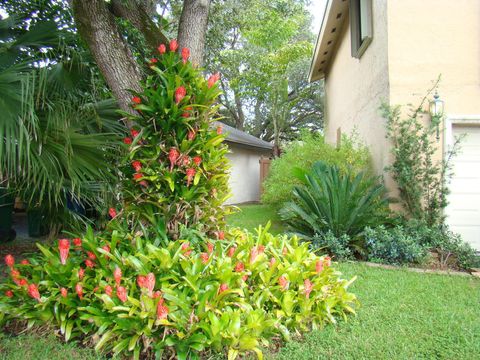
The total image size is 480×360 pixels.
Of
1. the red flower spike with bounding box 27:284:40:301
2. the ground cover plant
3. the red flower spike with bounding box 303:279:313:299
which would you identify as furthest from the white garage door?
the red flower spike with bounding box 27:284:40:301

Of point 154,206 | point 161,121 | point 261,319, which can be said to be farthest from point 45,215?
point 261,319

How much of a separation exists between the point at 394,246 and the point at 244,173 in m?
10.2

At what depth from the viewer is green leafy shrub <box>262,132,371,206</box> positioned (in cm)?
744

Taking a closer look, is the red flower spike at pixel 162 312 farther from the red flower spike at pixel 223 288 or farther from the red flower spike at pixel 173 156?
the red flower spike at pixel 173 156

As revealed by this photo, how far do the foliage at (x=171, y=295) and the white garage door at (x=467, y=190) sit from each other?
3726mm

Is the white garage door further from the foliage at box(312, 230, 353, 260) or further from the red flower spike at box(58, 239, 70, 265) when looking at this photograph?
the red flower spike at box(58, 239, 70, 265)

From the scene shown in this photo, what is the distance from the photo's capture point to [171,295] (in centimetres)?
284

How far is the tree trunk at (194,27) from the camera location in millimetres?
4203

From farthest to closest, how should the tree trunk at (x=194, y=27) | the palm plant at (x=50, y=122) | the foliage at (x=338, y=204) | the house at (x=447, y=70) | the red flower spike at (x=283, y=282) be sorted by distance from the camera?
the house at (x=447, y=70), the foliage at (x=338, y=204), the tree trunk at (x=194, y=27), the palm plant at (x=50, y=122), the red flower spike at (x=283, y=282)

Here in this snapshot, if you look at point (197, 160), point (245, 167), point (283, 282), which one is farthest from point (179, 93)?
point (245, 167)

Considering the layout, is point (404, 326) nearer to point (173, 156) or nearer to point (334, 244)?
point (334, 244)

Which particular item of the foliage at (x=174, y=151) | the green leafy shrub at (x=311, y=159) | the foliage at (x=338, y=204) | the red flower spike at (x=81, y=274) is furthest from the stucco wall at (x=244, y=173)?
the red flower spike at (x=81, y=274)

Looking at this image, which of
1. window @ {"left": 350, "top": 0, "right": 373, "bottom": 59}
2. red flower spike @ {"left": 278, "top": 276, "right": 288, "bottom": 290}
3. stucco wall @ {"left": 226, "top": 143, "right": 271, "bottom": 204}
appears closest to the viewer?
red flower spike @ {"left": 278, "top": 276, "right": 288, "bottom": 290}

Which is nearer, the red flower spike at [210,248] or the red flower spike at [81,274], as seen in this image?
the red flower spike at [81,274]
